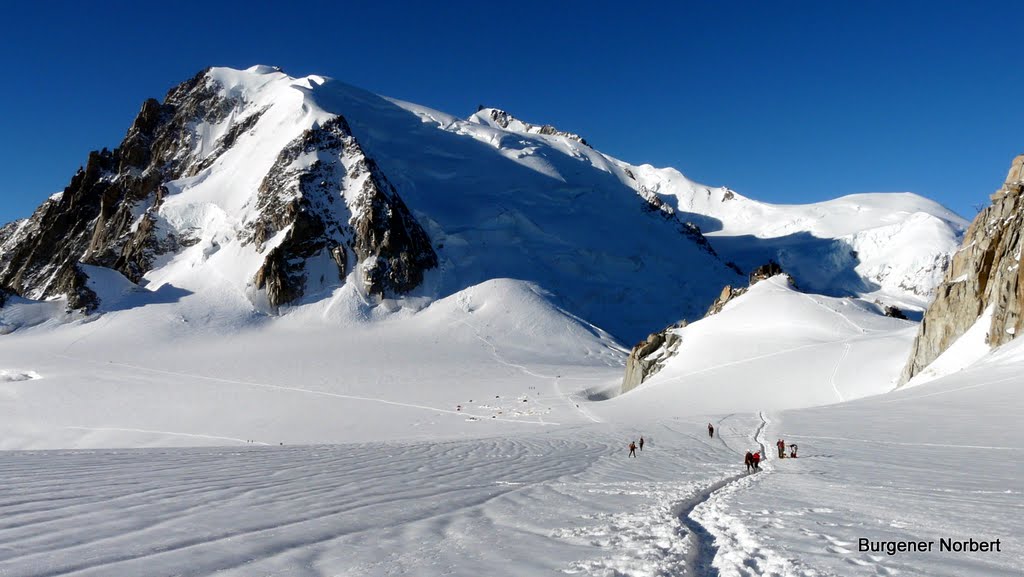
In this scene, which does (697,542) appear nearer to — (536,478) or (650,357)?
(536,478)

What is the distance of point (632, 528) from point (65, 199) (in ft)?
475

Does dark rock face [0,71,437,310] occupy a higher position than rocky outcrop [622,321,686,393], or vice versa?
dark rock face [0,71,437,310]

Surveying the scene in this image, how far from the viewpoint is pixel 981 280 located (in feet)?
123

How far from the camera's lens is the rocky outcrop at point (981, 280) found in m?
33.8

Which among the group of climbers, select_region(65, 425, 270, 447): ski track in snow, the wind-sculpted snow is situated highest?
the group of climbers

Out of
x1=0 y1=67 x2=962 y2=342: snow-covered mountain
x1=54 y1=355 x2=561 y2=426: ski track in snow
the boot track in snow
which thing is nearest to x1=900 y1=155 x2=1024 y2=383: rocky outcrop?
x1=54 y1=355 x2=561 y2=426: ski track in snow

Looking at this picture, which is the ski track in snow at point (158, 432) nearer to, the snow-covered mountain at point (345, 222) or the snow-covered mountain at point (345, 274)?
the snow-covered mountain at point (345, 274)

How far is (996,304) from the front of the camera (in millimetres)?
32906

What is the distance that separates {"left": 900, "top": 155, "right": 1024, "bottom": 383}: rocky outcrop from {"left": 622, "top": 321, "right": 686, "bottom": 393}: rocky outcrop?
61.7 ft

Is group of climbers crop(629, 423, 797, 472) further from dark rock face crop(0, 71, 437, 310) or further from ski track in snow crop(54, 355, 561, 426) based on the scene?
dark rock face crop(0, 71, 437, 310)

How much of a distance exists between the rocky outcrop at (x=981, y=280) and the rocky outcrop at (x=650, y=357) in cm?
1881

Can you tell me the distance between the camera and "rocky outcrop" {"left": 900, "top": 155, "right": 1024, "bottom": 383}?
3381 cm

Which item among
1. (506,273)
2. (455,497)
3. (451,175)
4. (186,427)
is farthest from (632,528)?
(451,175)

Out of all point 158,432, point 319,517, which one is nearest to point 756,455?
point 319,517
